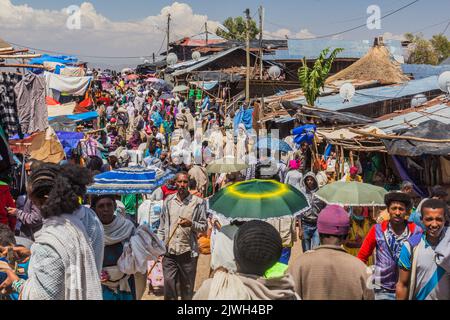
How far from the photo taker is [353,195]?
19.1 feet

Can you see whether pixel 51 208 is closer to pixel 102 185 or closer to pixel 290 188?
pixel 102 185

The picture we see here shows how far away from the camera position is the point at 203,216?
588 centimetres

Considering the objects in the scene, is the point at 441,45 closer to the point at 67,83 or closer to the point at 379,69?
the point at 379,69

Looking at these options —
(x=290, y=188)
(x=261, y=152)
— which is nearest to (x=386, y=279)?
(x=290, y=188)

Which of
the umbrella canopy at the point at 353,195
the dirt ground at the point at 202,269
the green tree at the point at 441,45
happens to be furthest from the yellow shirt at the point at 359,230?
the green tree at the point at 441,45

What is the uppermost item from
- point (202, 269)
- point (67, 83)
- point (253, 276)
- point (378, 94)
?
point (67, 83)

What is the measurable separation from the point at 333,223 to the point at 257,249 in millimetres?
974

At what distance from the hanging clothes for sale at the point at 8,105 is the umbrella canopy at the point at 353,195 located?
394 centimetres

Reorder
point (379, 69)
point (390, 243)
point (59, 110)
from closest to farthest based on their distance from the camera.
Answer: point (390, 243), point (59, 110), point (379, 69)

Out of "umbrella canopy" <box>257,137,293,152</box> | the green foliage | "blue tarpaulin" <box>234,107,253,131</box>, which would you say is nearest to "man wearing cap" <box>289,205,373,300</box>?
"umbrella canopy" <box>257,137,293,152</box>

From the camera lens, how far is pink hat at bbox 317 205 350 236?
3.36 meters

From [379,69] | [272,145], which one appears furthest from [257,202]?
[379,69]

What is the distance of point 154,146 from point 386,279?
8345 mm

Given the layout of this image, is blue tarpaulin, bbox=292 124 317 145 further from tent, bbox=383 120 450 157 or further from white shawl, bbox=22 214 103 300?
white shawl, bbox=22 214 103 300
